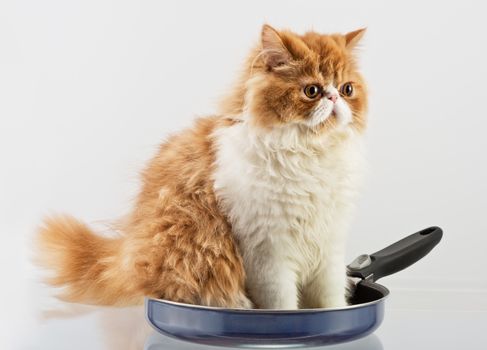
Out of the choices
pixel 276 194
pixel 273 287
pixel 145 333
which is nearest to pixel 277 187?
pixel 276 194

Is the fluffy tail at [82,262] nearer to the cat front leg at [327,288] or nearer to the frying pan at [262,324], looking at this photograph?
the frying pan at [262,324]

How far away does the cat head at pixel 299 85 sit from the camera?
1.28m

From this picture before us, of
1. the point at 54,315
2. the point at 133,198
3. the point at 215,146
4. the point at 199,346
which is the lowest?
the point at 54,315

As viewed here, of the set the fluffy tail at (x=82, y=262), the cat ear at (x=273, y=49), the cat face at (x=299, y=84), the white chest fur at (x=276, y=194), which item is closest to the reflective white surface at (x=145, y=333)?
the fluffy tail at (x=82, y=262)

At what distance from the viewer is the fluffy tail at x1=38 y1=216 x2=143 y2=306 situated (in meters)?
1.55

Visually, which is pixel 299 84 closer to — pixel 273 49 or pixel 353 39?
pixel 273 49

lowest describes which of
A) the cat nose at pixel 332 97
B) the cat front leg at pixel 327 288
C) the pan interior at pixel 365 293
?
the pan interior at pixel 365 293

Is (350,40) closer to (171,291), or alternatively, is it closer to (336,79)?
(336,79)

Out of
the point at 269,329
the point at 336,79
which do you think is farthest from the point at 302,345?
the point at 336,79

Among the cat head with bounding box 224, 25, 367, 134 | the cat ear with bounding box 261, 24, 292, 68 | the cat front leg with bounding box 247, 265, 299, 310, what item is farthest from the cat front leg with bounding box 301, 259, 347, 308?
the cat ear with bounding box 261, 24, 292, 68

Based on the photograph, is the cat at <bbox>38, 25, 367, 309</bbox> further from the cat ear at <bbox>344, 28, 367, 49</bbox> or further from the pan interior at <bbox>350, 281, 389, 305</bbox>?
the pan interior at <bbox>350, 281, 389, 305</bbox>

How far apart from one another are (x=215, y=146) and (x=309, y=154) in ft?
0.59

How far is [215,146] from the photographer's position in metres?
1.38

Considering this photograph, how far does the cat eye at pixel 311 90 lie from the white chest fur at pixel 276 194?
68 millimetres
